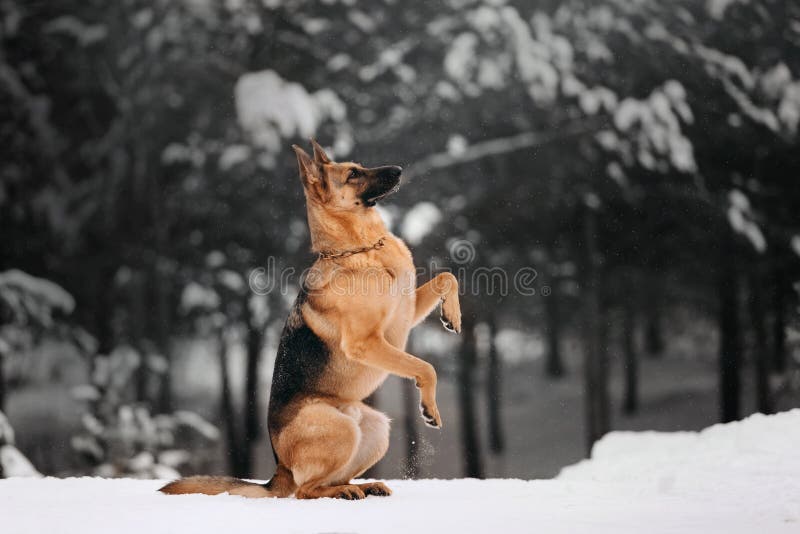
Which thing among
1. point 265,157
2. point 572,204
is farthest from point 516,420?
point 265,157

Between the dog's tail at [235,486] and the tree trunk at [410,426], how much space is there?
389cm

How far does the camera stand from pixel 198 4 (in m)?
9.05

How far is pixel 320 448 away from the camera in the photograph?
4086 mm

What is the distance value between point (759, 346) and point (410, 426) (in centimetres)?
399

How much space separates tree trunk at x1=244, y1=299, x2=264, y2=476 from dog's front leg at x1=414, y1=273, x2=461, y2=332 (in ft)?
15.5

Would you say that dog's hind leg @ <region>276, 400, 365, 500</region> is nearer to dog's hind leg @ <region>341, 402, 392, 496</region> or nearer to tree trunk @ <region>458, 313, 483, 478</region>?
dog's hind leg @ <region>341, 402, 392, 496</region>

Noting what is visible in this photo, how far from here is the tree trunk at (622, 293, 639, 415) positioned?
8906 mm

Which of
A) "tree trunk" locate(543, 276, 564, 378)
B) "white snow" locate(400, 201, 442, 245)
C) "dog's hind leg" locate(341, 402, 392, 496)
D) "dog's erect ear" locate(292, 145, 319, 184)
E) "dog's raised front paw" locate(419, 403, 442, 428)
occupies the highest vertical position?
"dog's erect ear" locate(292, 145, 319, 184)

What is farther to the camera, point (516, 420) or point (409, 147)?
point (516, 420)

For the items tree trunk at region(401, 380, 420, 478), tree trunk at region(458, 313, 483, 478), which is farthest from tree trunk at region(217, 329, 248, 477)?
tree trunk at region(458, 313, 483, 478)

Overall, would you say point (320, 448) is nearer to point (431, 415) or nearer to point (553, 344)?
point (431, 415)

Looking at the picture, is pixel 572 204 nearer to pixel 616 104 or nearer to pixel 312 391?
pixel 616 104

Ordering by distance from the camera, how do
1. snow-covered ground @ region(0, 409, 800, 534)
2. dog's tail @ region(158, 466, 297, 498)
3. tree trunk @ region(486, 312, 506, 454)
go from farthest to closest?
1. tree trunk @ region(486, 312, 506, 454)
2. dog's tail @ region(158, 466, 297, 498)
3. snow-covered ground @ region(0, 409, 800, 534)

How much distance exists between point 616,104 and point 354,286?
5390 mm
